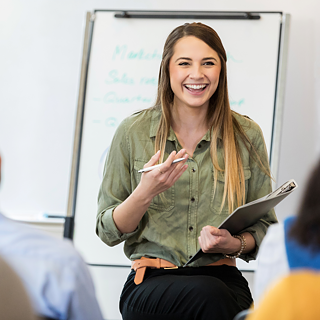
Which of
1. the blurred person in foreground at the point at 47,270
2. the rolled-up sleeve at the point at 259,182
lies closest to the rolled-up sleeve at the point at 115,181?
the rolled-up sleeve at the point at 259,182

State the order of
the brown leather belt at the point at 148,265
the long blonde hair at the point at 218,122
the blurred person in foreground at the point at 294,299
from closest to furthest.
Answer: the blurred person in foreground at the point at 294,299, the brown leather belt at the point at 148,265, the long blonde hair at the point at 218,122

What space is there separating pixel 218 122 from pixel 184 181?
9.8 inches

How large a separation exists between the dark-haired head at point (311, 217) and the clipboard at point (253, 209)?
0.48 meters

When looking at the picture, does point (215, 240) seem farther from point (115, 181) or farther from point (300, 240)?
point (300, 240)

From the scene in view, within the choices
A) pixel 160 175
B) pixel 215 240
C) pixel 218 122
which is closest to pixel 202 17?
pixel 218 122

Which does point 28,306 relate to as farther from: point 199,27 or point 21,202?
point 21,202

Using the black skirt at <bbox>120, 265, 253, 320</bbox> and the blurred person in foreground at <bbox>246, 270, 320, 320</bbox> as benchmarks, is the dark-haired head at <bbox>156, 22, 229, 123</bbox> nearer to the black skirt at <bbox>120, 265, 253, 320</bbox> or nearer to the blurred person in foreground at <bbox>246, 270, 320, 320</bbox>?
the black skirt at <bbox>120, 265, 253, 320</bbox>

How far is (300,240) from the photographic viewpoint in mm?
595

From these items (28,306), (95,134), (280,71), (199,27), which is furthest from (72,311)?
(280,71)

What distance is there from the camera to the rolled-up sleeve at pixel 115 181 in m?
1.41

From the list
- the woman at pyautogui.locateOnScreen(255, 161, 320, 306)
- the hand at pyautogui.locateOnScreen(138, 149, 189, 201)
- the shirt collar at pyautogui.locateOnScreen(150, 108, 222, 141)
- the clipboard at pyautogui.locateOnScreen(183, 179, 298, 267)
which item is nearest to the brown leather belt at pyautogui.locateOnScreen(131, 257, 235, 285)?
the clipboard at pyautogui.locateOnScreen(183, 179, 298, 267)

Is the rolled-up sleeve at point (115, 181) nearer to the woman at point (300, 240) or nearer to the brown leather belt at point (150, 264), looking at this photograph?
the brown leather belt at point (150, 264)

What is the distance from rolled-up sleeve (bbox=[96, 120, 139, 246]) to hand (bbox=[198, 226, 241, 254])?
261 mm

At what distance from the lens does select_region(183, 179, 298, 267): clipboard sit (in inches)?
43.8
